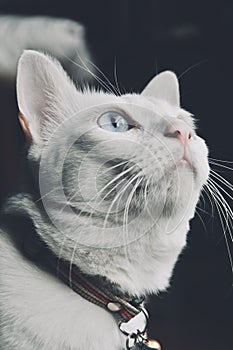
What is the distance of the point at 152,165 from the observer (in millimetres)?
889

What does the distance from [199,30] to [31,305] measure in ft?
1.80

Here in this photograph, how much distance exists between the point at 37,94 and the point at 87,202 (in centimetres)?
18

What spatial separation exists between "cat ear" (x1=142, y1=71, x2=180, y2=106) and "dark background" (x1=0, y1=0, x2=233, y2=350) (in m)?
0.01

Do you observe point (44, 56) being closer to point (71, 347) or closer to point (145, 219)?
point (145, 219)

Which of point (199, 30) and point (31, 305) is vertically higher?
point (199, 30)

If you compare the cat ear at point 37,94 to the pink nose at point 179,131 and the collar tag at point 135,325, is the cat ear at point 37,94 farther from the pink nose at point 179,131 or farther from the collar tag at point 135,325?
the collar tag at point 135,325

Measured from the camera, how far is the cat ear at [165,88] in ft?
3.29

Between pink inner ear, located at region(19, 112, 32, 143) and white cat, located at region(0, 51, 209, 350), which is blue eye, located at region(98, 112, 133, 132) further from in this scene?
pink inner ear, located at region(19, 112, 32, 143)

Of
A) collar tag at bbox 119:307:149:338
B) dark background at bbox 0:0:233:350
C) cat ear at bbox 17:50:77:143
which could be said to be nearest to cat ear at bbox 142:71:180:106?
dark background at bbox 0:0:233:350

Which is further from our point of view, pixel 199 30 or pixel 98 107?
pixel 199 30

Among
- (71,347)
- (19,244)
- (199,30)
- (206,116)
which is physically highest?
(199,30)

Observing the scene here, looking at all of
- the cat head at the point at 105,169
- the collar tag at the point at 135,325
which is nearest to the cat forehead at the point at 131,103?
Answer: the cat head at the point at 105,169

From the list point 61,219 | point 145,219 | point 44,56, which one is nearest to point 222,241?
point 145,219

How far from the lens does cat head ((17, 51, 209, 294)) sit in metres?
0.90
